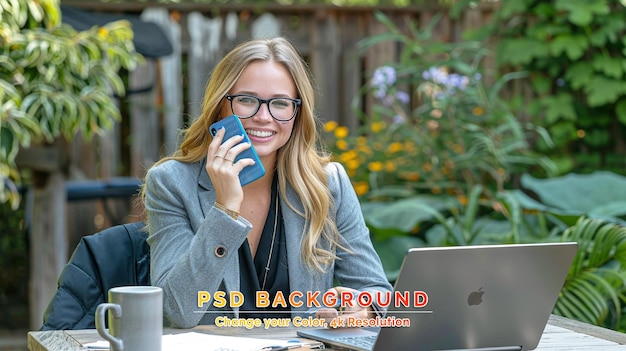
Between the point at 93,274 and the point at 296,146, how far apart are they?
0.62 meters

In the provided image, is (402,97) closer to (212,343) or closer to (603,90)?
(603,90)

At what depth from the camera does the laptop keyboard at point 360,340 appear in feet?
6.11

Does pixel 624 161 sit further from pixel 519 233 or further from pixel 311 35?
pixel 311 35

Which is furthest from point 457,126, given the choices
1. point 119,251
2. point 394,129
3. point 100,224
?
point 119,251

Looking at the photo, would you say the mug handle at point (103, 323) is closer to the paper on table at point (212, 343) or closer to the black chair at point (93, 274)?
the paper on table at point (212, 343)

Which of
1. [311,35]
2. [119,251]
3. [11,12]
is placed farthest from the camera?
[311,35]

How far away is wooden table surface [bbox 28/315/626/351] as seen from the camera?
1.94 m

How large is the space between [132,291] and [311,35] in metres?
4.17

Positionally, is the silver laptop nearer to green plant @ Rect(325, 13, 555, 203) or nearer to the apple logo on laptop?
the apple logo on laptop

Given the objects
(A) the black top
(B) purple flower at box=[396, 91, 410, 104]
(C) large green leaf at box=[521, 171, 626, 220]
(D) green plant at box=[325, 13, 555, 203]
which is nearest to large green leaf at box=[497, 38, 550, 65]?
(D) green plant at box=[325, 13, 555, 203]

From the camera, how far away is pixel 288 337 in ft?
6.57

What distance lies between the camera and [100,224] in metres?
5.47

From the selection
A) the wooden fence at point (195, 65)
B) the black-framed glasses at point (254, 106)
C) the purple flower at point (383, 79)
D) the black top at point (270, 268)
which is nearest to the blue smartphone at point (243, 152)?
the black-framed glasses at point (254, 106)

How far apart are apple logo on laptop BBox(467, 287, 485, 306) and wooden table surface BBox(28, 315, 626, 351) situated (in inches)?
9.6
